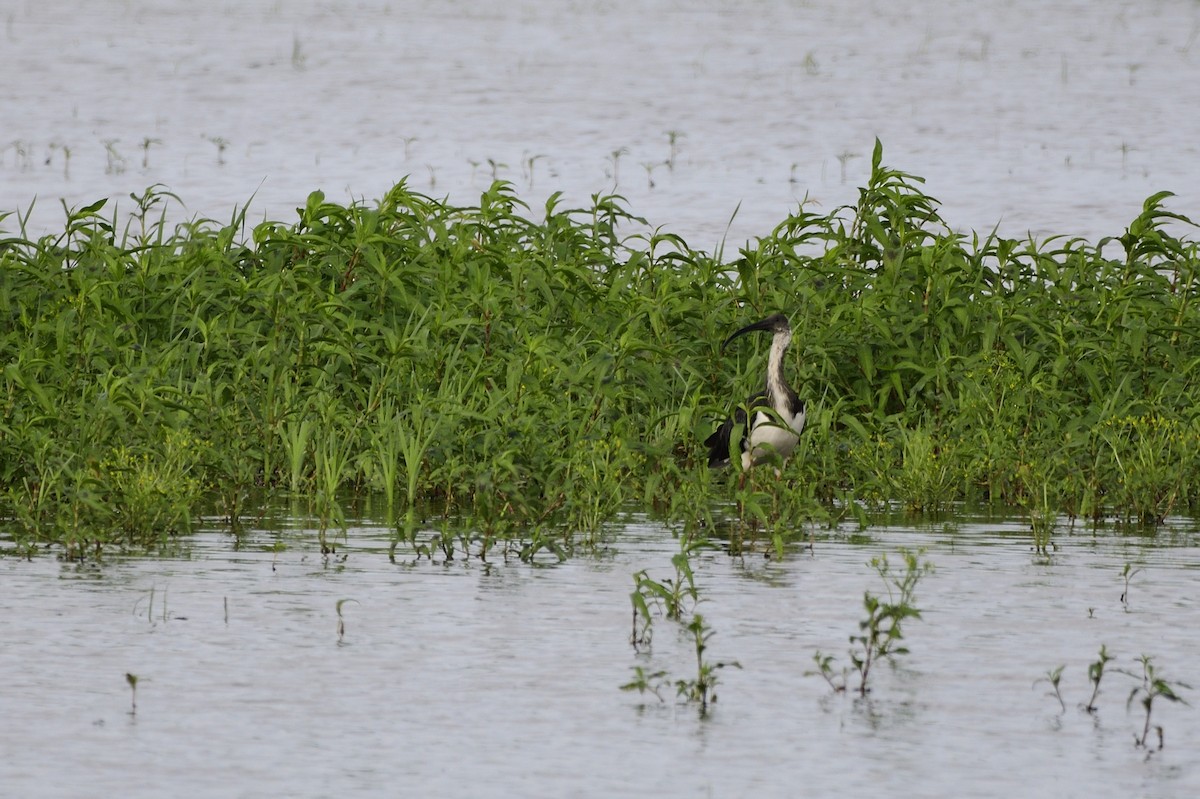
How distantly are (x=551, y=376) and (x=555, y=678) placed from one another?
4.34 meters

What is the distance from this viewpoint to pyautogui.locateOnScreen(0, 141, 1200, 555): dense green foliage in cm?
901

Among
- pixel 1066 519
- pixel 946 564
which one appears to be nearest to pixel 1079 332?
pixel 1066 519

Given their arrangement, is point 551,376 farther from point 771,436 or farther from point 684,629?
point 684,629

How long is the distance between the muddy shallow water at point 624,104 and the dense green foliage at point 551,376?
322 centimetres

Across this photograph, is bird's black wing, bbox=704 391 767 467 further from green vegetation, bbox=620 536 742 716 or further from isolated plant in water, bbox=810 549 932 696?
isolated plant in water, bbox=810 549 932 696

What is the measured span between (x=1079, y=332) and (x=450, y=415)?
3744 millimetres

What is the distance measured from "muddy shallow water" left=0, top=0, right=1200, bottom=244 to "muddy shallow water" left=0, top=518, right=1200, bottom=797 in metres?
7.62

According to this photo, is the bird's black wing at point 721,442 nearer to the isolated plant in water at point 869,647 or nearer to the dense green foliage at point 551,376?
the dense green foliage at point 551,376

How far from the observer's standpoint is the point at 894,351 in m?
11.5

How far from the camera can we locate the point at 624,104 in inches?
1074

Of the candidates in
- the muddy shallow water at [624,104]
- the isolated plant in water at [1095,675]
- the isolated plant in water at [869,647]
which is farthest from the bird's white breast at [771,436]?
the muddy shallow water at [624,104]

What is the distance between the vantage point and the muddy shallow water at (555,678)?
544 cm

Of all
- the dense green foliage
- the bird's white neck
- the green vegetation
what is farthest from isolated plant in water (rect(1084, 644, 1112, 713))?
the bird's white neck

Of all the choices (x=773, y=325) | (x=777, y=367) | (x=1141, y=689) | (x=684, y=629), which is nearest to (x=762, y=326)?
(x=773, y=325)
